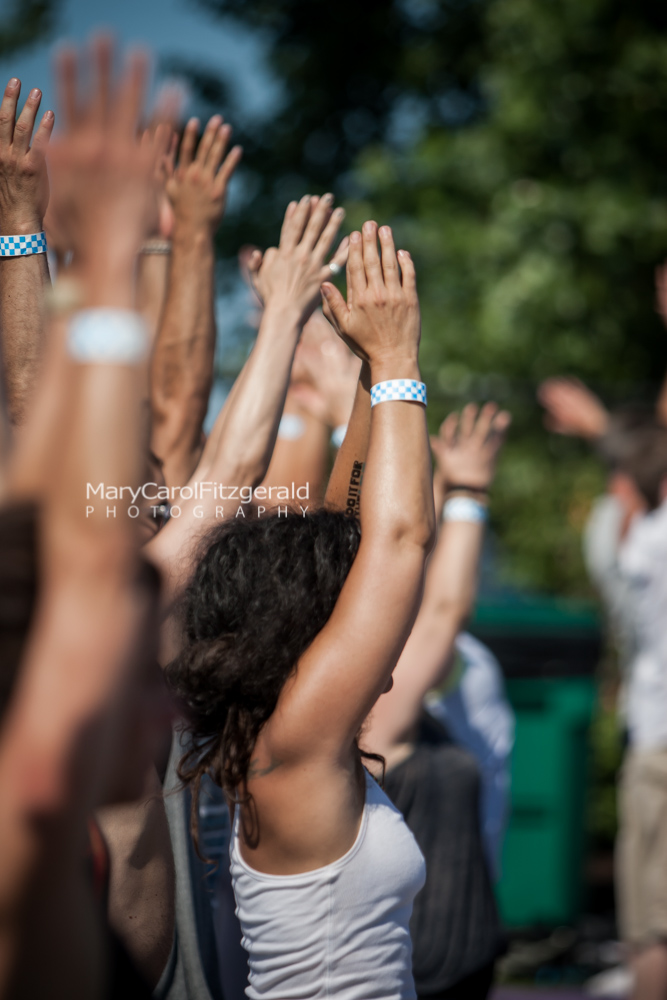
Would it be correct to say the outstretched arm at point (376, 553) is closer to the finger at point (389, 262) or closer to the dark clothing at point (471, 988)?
the finger at point (389, 262)

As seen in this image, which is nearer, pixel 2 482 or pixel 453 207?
pixel 2 482

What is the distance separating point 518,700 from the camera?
180 inches

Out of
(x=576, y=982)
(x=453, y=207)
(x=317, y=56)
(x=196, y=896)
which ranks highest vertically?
(x=317, y=56)

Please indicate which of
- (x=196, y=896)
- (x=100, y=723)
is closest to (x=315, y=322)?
(x=196, y=896)

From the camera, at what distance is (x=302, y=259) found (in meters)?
1.90

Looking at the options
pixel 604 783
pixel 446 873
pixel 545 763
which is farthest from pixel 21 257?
pixel 604 783

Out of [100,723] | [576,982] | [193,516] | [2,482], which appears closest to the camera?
[100,723]

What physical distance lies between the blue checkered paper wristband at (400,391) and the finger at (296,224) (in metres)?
0.53

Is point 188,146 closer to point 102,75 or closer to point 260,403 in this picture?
point 260,403

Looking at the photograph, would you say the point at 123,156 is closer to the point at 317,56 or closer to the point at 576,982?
the point at 576,982

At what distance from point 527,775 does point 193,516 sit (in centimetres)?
321

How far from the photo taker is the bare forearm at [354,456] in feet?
5.62

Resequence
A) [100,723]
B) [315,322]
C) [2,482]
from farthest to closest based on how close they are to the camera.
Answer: [315,322] < [2,482] < [100,723]

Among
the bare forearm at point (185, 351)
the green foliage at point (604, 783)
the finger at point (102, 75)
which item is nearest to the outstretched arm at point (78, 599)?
the finger at point (102, 75)
